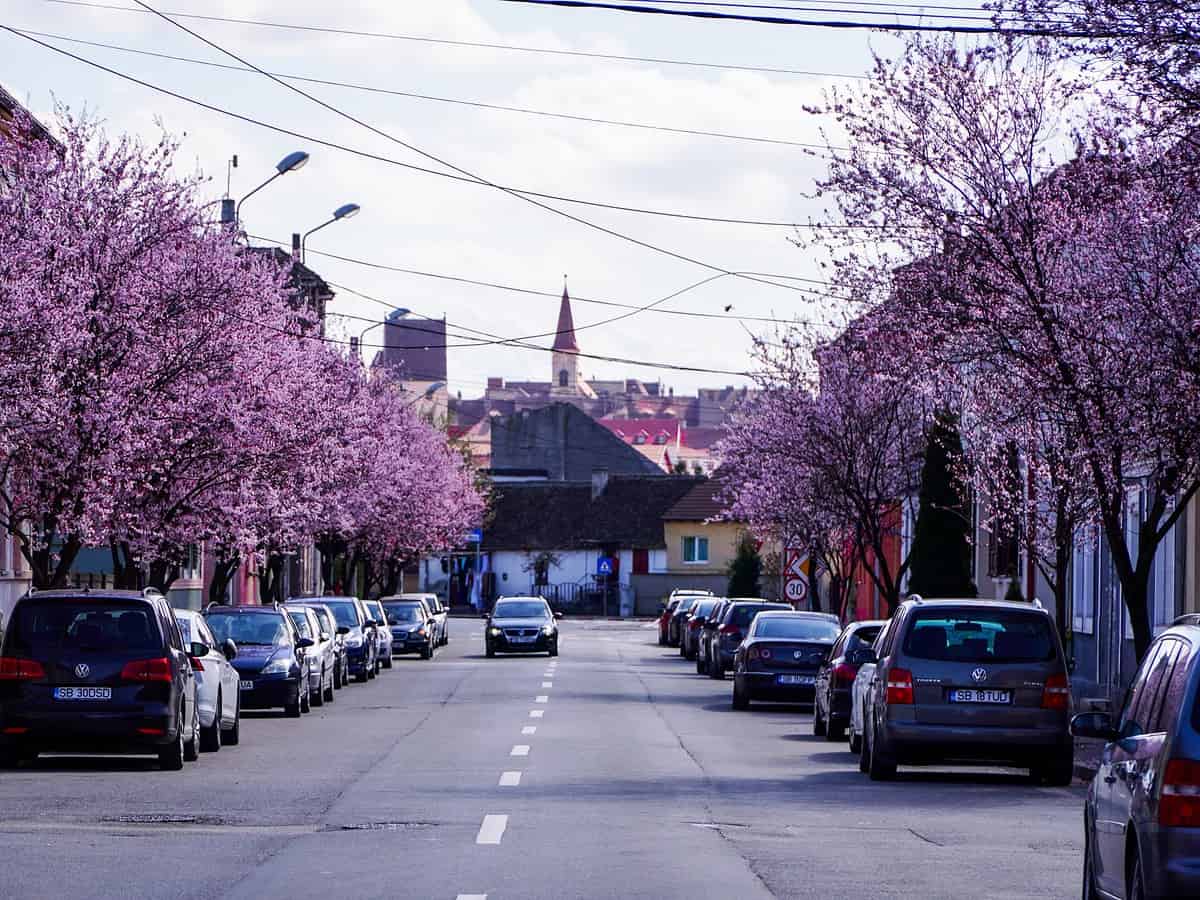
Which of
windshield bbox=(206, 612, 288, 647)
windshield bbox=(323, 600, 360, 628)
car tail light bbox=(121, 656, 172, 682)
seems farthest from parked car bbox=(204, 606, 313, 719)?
windshield bbox=(323, 600, 360, 628)

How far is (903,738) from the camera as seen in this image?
62.4 feet

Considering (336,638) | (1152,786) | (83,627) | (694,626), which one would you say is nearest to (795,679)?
(336,638)

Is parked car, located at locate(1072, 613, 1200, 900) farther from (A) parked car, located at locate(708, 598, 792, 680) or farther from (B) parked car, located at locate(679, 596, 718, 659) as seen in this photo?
(B) parked car, located at locate(679, 596, 718, 659)

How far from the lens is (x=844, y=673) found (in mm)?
24719

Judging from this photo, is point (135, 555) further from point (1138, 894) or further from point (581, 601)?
point (581, 601)

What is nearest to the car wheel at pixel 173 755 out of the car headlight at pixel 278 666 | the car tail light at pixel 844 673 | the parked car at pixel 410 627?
the car tail light at pixel 844 673

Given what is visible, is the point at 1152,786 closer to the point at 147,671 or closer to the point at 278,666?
the point at 147,671

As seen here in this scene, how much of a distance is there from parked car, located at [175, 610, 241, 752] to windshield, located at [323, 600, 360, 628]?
17.9 m

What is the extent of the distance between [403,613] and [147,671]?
35.4 meters

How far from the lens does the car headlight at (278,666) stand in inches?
1156

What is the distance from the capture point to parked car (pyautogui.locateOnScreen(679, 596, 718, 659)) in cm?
5309

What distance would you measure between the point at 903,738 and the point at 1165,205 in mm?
5057

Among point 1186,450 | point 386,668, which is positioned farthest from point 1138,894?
point 386,668

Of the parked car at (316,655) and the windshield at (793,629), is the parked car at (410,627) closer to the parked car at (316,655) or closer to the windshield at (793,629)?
the parked car at (316,655)
